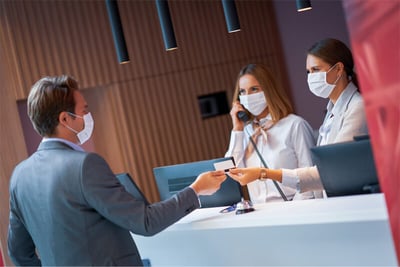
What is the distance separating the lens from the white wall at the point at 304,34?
9055 millimetres

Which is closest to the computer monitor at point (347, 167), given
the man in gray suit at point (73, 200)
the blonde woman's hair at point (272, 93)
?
the man in gray suit at point (73, 200)

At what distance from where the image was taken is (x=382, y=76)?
2176mm

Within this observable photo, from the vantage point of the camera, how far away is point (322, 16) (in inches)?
360

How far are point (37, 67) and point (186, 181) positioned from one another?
13.8 ft

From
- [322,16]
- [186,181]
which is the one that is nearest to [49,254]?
[186,181]

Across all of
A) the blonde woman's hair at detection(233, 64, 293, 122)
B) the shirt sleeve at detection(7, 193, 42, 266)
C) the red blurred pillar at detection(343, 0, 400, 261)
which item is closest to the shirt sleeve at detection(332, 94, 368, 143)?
the blonde woman's hair at detection(233, 64, 293, 122)

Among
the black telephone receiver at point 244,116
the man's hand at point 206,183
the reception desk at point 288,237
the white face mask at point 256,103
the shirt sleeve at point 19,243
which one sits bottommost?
the reception desk at point 288,237

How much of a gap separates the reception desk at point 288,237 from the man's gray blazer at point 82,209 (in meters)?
0.32

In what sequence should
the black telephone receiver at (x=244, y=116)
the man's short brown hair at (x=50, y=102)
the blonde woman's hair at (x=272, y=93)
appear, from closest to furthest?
the man's short brown hair at (x=50, y=102) < the blonde woman's hair at (x=272, y=93) < the black telephone receiver at (x=244, y=116)

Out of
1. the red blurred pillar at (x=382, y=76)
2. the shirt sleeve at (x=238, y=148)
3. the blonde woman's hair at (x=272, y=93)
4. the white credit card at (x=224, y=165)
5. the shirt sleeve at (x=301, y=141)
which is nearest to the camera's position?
the red blurred pillar at (x=382, y=76)

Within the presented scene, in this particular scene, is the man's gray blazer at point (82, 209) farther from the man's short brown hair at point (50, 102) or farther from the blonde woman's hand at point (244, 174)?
the blonde woman's hand at point (244, 174)

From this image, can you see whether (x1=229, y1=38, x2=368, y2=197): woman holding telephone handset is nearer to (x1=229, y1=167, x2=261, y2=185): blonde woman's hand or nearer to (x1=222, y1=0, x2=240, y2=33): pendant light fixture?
(x1=229, y1=167, x2=261, y2=185): blonde woman's hand

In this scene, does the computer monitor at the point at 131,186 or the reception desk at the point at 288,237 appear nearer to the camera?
the reception desk at the point at 288,237

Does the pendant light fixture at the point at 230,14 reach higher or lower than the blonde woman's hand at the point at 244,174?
higher
